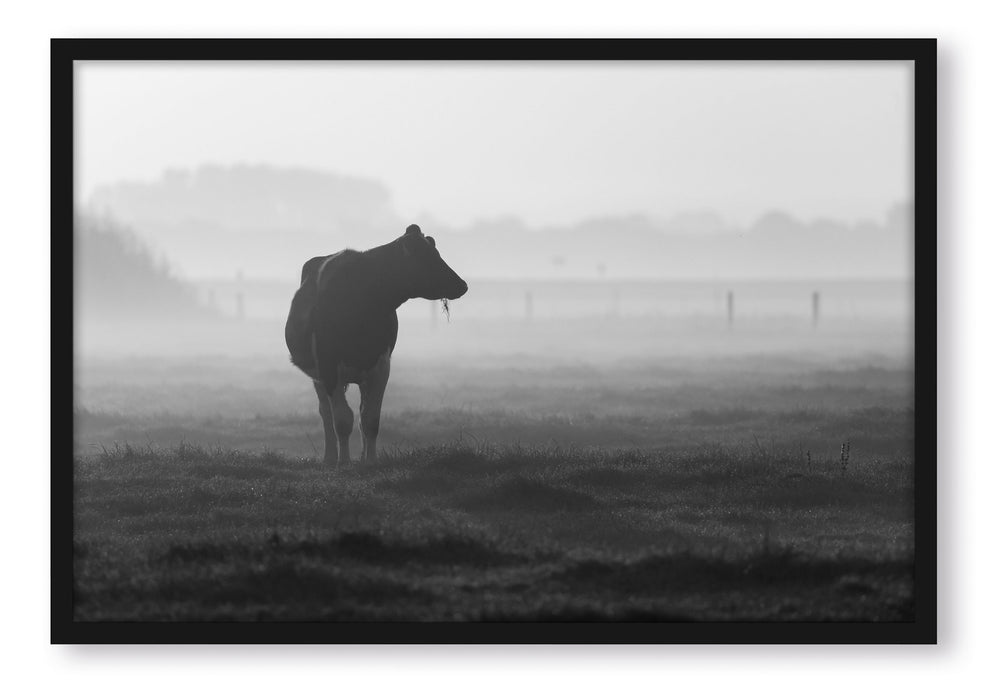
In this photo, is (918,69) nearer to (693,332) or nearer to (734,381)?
(734,381)

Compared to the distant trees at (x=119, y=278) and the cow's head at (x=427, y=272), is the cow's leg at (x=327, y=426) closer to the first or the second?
the cow's head at (x=427, y=272)

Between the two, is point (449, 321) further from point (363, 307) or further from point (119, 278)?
point (119, 278)

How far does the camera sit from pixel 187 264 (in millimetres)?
15125

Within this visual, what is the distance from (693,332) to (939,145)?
21.4m

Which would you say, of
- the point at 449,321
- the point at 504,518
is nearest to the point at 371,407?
the point at 449,321

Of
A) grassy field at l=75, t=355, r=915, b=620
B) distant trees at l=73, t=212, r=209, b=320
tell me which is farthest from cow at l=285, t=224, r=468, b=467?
distant trees at l=73, t=212, r=209, b=320

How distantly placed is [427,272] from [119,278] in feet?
24.7

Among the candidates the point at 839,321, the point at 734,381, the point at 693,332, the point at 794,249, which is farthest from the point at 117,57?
the point at 693,332

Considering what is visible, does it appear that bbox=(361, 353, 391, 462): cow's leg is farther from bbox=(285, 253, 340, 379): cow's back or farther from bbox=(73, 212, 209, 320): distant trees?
bbox=(73, 212, 209, 320): distant trees

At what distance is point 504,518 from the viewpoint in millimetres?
8273

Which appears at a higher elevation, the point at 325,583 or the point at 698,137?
the point at 698,137

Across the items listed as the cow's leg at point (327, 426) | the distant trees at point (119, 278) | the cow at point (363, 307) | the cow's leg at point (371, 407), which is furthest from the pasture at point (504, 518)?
the distant trees at point (119, 278)

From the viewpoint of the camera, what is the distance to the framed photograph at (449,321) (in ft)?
24.6

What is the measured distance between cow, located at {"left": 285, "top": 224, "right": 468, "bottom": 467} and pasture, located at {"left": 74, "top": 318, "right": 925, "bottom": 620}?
0.62 metres
